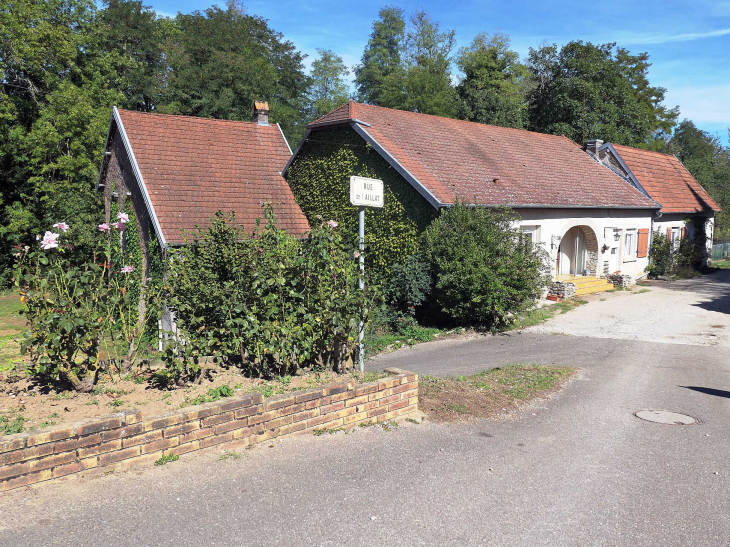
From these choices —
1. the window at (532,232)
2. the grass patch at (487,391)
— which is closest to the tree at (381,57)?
the window at (532,232)

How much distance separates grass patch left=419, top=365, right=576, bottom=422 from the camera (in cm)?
678

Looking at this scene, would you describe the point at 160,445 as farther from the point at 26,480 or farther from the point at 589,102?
the point at 589,102

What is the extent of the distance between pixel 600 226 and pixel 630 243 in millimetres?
3057

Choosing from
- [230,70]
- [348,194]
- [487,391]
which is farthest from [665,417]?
[230,70]

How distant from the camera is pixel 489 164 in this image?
763 inches

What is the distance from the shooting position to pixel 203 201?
16219mm

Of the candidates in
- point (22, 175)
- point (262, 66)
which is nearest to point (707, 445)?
point (22, 175)

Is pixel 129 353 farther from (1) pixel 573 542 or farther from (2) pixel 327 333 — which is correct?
(1) pixel 573 542

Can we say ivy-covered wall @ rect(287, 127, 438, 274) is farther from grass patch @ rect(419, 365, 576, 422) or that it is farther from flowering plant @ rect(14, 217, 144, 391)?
flowering plant @ rect(14, 217, 144, 391)

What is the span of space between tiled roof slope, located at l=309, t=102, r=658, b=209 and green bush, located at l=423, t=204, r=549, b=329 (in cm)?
100

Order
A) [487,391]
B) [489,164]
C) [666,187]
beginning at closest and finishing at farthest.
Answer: [487,391], [489,164], [666,187]

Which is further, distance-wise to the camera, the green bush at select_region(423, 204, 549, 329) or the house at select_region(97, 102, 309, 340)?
the house at select_region(97, 102, 309, 340)

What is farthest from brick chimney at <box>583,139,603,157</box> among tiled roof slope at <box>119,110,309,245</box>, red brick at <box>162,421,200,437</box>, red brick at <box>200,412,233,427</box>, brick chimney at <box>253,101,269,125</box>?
red brick at <box>162,421,200,437</box>

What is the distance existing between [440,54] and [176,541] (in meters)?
52.2
